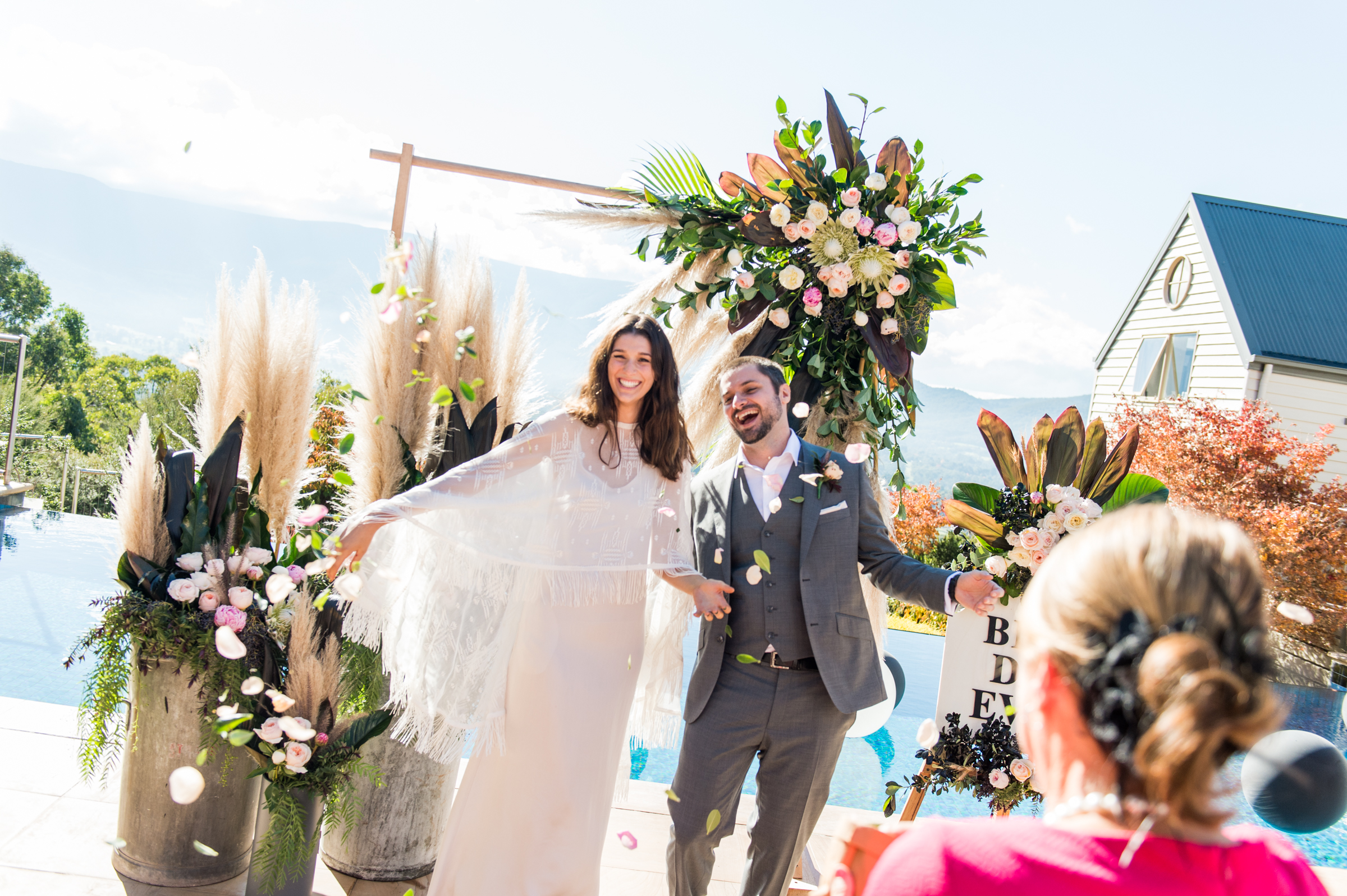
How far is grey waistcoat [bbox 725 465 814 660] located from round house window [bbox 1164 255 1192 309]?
11547 mm

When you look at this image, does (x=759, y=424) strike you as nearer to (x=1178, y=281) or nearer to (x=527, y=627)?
(x=527, y=627)

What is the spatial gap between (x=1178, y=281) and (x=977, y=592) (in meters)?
11.8

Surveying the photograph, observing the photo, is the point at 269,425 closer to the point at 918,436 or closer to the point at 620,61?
the point at 918,436

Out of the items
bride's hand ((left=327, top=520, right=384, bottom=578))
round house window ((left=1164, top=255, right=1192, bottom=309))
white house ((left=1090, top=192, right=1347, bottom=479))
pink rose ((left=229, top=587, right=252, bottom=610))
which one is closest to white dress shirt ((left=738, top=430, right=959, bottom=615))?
bride's hand ((left=327, top=520, right=384, bottom=578))

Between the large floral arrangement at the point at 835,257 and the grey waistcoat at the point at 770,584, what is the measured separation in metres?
0.62

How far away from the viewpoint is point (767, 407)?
2598mm

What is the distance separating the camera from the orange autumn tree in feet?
27.8

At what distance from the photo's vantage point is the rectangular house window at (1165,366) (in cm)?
1134

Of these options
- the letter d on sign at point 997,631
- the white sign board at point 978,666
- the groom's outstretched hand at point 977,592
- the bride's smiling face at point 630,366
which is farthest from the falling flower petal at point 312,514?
the letter d on sign at point 997,631

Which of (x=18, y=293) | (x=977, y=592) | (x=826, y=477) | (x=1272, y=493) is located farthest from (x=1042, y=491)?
(x=18, y=293)

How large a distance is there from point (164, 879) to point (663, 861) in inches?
65.7

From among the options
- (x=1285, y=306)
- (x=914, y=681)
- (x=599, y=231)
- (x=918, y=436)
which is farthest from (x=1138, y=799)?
(x=1285, y=306)

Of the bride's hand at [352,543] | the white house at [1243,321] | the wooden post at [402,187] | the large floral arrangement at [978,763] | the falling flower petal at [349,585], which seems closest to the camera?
the bride's hand at [352,543]

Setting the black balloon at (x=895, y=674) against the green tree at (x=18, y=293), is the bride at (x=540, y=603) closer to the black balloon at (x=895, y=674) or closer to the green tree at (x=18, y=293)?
the black balloon at (x=895, y=674)
